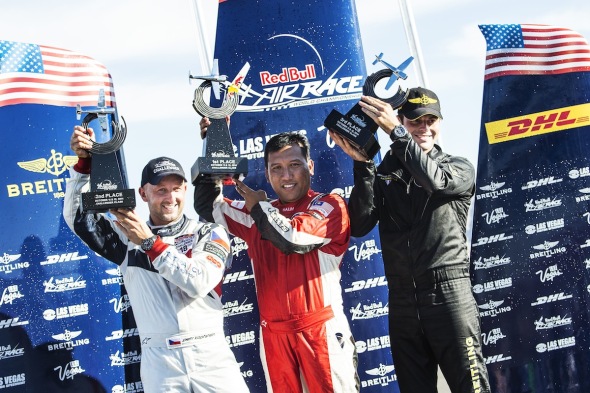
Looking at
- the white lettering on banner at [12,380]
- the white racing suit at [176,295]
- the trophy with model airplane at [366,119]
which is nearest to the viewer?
the white racing suit at [176,295]

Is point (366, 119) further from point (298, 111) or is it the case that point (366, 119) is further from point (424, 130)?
point (298, 111)

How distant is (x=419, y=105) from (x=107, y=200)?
66.2 inches

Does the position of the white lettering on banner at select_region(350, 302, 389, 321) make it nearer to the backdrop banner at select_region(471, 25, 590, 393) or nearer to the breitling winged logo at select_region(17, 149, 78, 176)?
the backdrop banner at select_region(471, 25, 590, 393)

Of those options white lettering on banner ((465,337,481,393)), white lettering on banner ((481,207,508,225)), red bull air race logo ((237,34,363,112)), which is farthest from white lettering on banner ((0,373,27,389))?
white lettering on banner ((481,207,508,225))

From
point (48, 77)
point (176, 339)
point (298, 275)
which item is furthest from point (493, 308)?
point (48, 77)

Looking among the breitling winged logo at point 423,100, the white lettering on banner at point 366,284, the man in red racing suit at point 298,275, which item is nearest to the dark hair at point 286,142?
the man in red racing suit at point 298,275

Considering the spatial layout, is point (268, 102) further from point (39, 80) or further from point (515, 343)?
point (515, 343)

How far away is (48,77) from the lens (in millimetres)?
4727

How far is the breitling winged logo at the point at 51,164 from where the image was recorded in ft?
15.3

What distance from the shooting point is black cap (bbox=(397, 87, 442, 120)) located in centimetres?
407

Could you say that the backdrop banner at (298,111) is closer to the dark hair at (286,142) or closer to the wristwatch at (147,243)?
the dark hair at (286,142)


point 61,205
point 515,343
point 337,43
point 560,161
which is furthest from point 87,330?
point 560,161

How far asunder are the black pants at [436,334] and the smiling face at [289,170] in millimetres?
678

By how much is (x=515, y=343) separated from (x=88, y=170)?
10.3 ft
